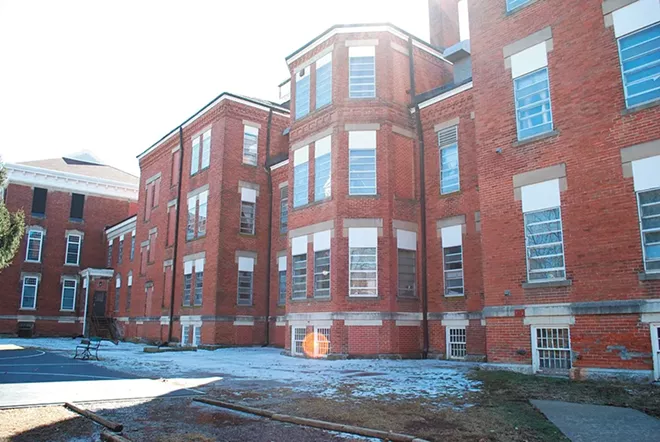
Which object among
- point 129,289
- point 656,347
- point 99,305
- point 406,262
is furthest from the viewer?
point 99,305

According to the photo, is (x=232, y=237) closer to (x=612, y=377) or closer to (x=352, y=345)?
(x=352, y=345)

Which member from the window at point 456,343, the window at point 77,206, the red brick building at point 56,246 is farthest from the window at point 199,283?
the window at point 77,206

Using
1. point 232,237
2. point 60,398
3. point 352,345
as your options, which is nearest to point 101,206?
point 232,237

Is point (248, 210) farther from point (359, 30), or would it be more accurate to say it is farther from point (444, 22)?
point (444, 22)

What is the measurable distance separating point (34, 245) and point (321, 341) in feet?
109

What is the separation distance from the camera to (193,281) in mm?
27953

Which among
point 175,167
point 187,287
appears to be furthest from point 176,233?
point 175,167

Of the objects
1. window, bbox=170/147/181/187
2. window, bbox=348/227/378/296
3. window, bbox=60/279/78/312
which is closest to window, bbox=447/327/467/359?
window, bbox=348/227/378/296

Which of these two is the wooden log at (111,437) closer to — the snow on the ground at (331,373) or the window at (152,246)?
the snow on the ground at (331,373)

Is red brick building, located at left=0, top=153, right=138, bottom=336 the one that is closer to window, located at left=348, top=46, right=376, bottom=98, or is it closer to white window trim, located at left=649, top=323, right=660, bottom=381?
window, located at left=348, top=46, right=376, bottom=98

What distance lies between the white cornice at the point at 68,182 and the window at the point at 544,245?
134ft

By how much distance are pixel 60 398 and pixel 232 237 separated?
682 inches

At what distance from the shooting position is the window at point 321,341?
64.0 feet

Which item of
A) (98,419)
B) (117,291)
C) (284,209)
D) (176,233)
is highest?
(284,209)
